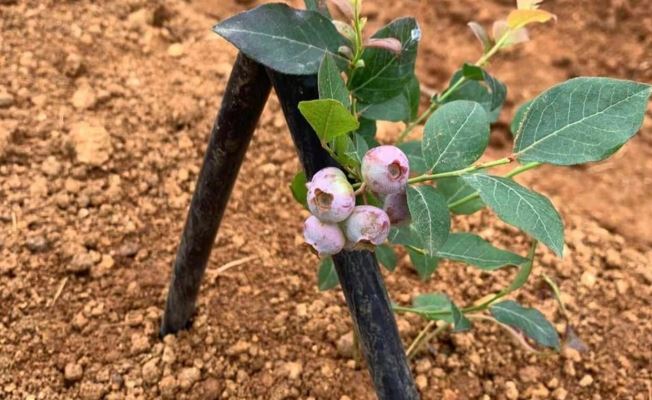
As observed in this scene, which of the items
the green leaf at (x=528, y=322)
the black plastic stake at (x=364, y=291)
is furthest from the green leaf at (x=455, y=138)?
the green leaf at (x=528, y=322)

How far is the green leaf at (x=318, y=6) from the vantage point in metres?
0.86

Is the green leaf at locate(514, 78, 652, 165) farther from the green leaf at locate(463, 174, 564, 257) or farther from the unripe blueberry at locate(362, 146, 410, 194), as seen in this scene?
the unripe blueberry at locate(362, 146, 410, 194)

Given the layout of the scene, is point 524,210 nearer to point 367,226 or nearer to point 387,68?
point 367,226

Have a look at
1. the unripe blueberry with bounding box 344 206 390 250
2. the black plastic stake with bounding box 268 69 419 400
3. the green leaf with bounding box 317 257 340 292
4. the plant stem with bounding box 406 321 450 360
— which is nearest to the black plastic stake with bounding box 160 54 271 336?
the black plastic stake with bounding box 268 69 419 400

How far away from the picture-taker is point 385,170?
2.22ft

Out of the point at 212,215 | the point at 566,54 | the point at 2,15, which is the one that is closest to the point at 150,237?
the point at 212,215

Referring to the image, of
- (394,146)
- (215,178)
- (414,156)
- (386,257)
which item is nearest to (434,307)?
(386,257)

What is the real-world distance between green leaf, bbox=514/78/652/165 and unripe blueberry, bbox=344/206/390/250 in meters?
0.18

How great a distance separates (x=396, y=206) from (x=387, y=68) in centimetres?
20

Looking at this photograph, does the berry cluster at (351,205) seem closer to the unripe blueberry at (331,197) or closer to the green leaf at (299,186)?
the unripe blueberry at (331,197)

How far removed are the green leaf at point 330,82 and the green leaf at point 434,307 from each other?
52cm

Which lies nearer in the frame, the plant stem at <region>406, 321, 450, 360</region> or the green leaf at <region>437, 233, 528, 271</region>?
the green leaf at <region>437, 233, 528, 271</region>

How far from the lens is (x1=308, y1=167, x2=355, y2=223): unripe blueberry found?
2.20 feet

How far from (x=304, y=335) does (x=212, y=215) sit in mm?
379
